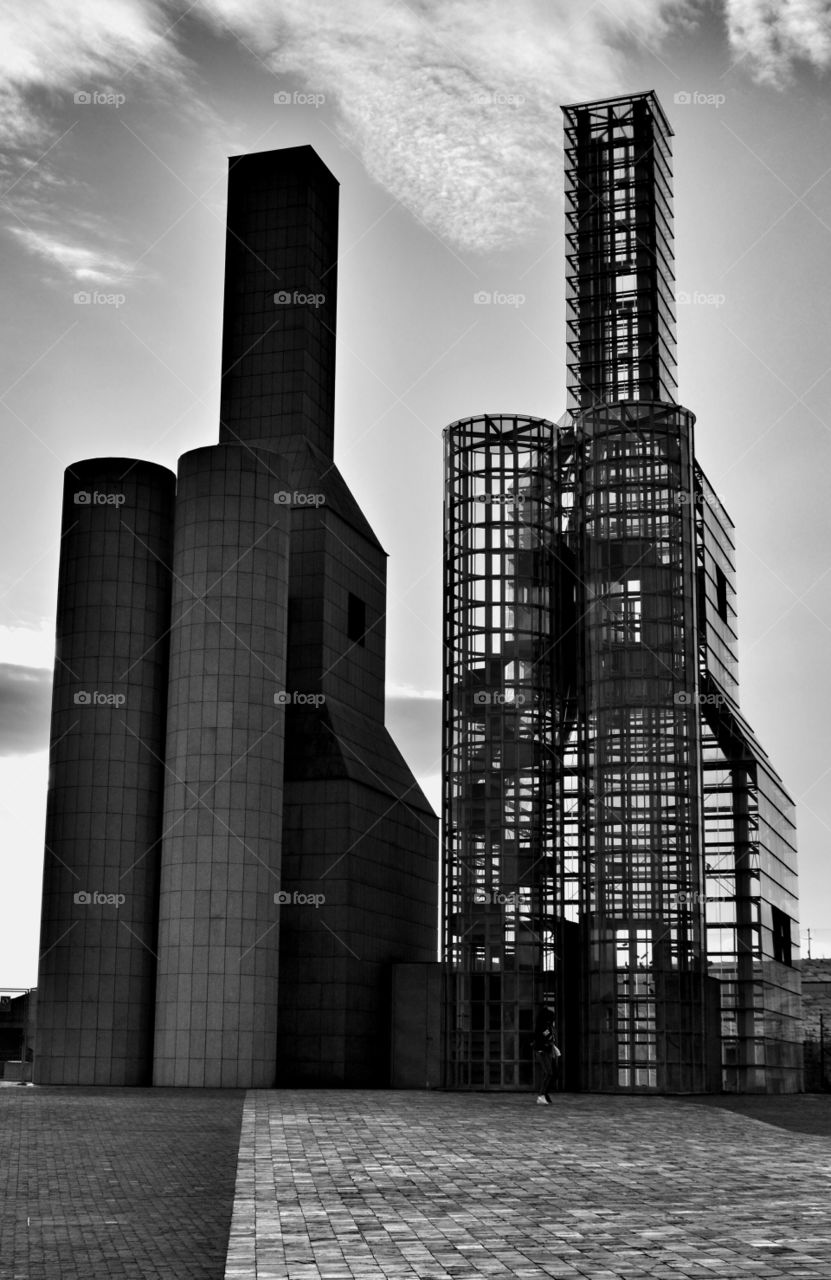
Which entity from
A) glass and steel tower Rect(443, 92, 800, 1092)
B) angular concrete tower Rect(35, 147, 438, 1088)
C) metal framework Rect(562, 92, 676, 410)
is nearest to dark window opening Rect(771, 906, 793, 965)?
glass and steel tower Rect(443, 92, 800, 1092)

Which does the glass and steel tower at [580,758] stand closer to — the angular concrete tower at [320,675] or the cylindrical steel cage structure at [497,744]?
the cylindrical steel cage structure at [497,744]

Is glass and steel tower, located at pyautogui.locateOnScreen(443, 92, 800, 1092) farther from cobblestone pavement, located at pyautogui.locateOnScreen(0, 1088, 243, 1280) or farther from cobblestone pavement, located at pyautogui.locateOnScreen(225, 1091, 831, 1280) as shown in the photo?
cobblestone pavement, located at pyautogui.locateOnScreen(225, 1091, 831, 1280)

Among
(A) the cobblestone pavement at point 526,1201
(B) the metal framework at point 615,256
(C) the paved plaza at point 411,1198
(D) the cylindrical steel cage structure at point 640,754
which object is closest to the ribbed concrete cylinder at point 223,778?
(D) the cylindrical steel cage structure at point 640,754

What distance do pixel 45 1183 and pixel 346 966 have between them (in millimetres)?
35504

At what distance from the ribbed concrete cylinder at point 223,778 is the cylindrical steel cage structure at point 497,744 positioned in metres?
5.93

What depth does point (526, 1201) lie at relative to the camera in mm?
15766

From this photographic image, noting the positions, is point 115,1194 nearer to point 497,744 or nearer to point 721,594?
point 497,744

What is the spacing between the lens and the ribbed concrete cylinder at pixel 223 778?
50375 mm

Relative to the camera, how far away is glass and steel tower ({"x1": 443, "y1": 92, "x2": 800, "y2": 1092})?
4981 centimetres

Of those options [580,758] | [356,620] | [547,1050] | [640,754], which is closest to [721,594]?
[356,620]

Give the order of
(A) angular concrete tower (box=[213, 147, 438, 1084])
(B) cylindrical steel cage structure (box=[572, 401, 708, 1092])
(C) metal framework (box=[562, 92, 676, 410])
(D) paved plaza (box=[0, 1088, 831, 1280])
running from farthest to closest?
1. (C) metal framework (box=[562, 92, 676, 410])
2. (A) angular concrete tower (box=[213, 147, 438, 1084])
3. (B) cylindrical steel cage structure (box=[572, 401, 708, 1092])
4. (D) paved plaza (box=[0, 1088, 831, 1280])

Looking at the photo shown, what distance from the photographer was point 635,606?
5259 centimetres

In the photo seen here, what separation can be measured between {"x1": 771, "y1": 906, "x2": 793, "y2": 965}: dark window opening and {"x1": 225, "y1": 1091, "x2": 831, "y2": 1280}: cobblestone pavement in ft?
131

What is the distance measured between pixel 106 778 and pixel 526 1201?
40210mm
